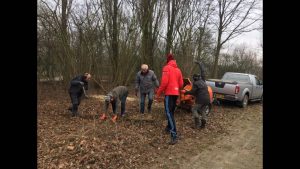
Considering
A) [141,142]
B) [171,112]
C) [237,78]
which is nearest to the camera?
[141,142]

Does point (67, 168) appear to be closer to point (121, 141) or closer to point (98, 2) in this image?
point (121, 141)

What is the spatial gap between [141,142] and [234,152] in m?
2.29

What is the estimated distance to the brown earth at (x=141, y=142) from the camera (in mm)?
6148

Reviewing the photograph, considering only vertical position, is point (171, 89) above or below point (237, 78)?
below

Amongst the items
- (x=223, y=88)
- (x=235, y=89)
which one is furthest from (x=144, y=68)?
(x=235, y=89)

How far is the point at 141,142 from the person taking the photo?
7.47m

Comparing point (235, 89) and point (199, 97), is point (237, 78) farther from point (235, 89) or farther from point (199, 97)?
point (199, 97)

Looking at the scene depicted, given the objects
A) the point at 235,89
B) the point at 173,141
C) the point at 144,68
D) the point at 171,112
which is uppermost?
the point at 144,68

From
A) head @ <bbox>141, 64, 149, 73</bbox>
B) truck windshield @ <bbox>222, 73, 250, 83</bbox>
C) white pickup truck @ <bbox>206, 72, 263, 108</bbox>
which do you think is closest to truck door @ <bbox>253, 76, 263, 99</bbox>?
white pickup truck @ <bbox>206, 72, 263, 108</bbox>

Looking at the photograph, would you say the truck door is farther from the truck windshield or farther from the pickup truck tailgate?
the pickup truck tailgate

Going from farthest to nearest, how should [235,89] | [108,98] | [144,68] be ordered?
1. [235,89]
2. [144,68]
3. [108,98]
